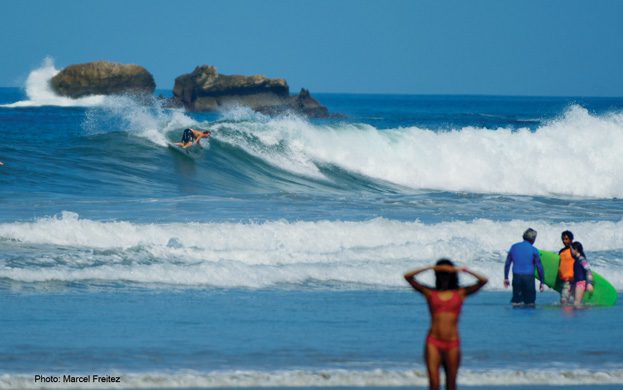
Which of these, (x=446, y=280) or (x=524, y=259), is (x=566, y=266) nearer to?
(x=524, y=259)

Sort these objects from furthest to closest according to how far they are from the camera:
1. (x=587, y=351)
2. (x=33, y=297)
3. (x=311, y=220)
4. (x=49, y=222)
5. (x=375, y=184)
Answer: (x=375, y=184), (x=311, y=220), (x=49, y=222), (x=33, y=297), (x=587, y=351)

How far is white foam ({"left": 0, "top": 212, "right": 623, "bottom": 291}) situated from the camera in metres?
12.2

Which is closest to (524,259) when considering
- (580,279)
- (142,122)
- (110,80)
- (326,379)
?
(580,279)

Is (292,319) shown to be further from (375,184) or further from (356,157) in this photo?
(356,157)

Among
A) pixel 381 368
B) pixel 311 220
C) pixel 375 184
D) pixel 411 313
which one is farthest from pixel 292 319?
pixel 375 184

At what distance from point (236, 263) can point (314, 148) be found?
55.2 ft

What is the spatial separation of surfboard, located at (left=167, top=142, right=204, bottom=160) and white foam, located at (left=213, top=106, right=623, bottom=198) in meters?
1.37

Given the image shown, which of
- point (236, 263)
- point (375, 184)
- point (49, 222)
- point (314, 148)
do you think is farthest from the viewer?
point (314, 148)

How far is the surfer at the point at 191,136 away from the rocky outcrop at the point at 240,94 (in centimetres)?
4486

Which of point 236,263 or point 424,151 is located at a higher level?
point 424,151

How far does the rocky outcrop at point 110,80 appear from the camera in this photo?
88750mm

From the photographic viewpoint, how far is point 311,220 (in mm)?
17000

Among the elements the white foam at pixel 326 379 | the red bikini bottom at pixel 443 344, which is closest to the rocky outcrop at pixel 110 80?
the white foam at pixel 326 379

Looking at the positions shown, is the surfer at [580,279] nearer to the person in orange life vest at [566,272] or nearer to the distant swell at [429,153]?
the person in orange life vest at [566,272]
